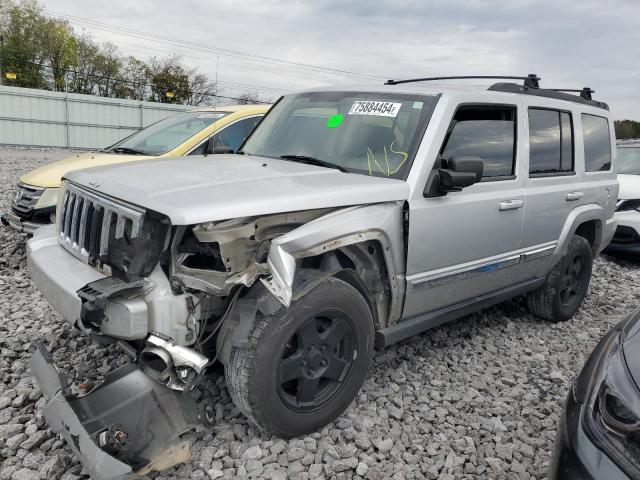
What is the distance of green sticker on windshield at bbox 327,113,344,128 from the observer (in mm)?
3588

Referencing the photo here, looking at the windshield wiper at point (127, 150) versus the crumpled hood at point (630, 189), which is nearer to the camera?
the windshield wiper at point (127, 150)

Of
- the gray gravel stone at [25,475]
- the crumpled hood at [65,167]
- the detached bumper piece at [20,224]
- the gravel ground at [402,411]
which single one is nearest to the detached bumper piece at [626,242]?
the gravel ground at [402,411]

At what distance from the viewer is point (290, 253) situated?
248 cm

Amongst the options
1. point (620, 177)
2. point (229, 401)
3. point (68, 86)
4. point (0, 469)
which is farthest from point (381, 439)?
point (68, 86)

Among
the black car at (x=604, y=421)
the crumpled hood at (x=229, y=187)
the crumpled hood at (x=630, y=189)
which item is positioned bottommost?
the black car at (x=604, y=421)

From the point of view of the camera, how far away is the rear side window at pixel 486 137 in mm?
3428

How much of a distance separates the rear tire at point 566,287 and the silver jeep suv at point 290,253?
621 millimetres

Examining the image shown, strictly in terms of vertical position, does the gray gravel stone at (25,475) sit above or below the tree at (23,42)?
below

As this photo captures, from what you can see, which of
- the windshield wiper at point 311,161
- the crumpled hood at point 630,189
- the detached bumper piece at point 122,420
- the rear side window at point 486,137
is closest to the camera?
the detached bumper piece at point 122,420

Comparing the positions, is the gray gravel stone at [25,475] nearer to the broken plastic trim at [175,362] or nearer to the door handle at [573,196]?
the broken plastic trim at [175,362]

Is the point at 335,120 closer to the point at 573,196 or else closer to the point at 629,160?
the point at 573,196

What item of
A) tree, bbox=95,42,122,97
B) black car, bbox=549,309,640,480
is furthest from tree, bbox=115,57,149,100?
black car, bbox=549,309,640,480

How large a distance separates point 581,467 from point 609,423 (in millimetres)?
185

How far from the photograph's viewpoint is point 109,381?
2527mm
